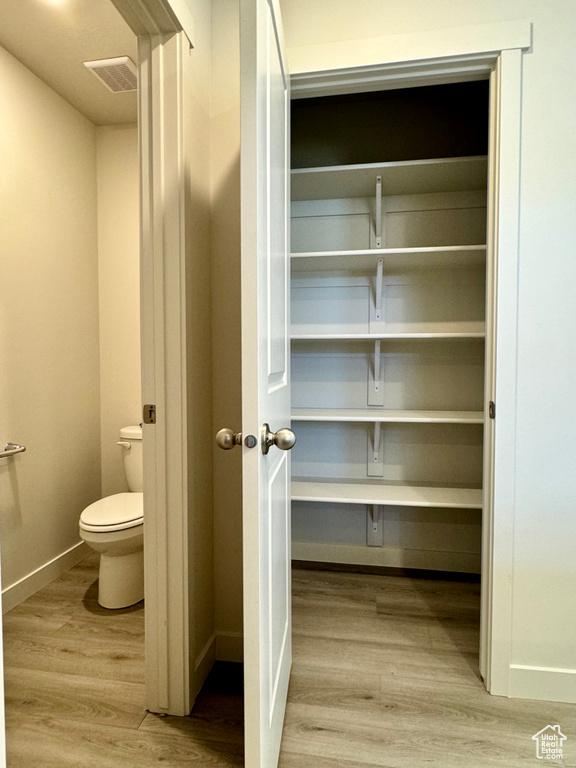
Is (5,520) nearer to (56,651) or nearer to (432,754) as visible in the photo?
(56,651)

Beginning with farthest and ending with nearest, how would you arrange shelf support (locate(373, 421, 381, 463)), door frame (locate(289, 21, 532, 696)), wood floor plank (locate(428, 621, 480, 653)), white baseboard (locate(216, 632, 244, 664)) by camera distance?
shelf support (locate(373, 421, 381, 463)) < wood floor plank (locate(428, 621, 480, 653)) < white baseboard (locate(216, 632, 244, 664)) < door frame (locate(289, 21, 532, 696))

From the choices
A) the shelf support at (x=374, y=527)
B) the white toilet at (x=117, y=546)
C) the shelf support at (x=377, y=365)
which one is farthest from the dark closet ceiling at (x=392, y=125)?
the white toilet at (x=117, y=546)

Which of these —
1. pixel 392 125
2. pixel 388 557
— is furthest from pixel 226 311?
pixel 388 557

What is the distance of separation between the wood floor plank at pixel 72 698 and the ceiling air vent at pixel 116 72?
8.41 ft

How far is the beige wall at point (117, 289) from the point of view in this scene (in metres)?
2.65

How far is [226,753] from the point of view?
4.26 ft

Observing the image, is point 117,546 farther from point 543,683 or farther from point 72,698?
point 543,683

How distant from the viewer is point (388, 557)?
2.46 m

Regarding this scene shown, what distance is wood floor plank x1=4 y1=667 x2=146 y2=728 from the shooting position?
1443 millimetres

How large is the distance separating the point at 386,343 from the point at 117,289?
5.34 ft

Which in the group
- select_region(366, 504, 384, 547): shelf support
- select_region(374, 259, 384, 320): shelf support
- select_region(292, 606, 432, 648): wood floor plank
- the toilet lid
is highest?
select_region(374, 259, 384, 320): shelf support

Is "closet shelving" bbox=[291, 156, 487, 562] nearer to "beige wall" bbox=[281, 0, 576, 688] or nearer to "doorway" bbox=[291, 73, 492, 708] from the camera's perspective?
"doorway" bbox=[291, 73, 492, 708]

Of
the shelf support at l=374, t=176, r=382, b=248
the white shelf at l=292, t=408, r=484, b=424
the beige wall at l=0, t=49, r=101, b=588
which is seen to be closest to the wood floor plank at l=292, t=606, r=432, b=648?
the white shelf at l=292, t=408, r=484, b=424

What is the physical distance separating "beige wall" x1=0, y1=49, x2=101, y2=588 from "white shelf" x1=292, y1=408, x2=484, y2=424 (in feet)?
4.16
